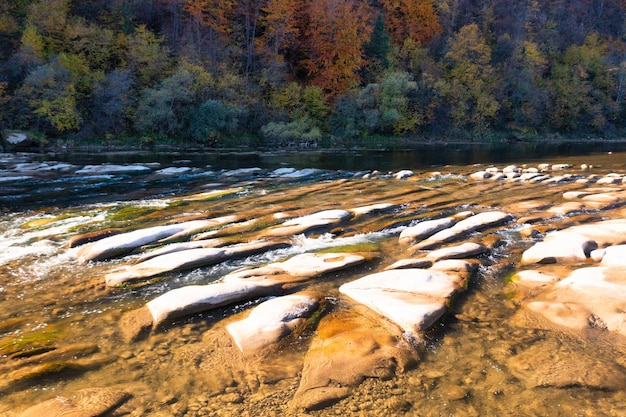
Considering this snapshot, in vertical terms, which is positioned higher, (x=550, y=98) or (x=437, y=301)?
(x=550, y=98)

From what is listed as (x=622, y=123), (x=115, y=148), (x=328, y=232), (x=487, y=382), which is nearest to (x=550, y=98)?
(x=622, y=123)

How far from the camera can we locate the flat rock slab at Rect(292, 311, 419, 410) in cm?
280

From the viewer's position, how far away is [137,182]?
13.4 m

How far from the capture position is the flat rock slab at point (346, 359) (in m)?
2.80

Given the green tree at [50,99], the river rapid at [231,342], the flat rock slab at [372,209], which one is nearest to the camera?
the river rapid at [231,342]

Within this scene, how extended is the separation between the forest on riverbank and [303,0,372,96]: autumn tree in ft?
0.47

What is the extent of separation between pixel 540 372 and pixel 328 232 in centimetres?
425

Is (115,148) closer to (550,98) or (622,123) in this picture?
(550,98)

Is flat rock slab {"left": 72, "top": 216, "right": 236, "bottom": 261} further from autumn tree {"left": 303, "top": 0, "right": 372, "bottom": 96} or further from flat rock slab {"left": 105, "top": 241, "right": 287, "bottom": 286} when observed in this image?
autumn tree {"left": 303, "top": 0, "right": 372, "bottom": 96}

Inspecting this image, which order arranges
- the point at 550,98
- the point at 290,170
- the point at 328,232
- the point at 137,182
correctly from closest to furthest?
1. the point at 328,232
2. the point at 137,182
3. the point at 290,170
4. the point at 550,98

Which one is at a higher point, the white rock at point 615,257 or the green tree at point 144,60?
the green tree at point 144,60

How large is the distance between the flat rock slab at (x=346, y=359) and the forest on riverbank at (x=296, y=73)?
26.8 m

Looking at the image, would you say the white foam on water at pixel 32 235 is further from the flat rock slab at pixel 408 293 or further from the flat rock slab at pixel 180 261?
the flat rock slab at pixel 408 293

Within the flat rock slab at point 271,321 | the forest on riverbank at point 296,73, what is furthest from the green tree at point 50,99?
the flat rock slab at point 271,321
